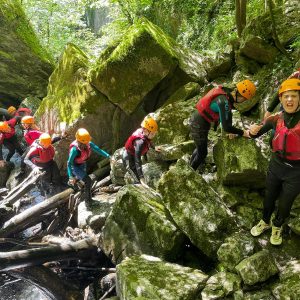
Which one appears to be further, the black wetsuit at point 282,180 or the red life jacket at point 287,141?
the black wetsuit at point 282,180

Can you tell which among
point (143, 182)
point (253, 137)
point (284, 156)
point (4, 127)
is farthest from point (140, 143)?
point (4, 127)

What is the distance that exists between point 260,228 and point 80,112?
24.0 ft

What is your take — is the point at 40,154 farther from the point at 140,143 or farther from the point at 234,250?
the point at 234,250

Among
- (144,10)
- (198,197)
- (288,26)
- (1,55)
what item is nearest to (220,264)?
(198,197)

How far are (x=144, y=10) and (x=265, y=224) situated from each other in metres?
12.7

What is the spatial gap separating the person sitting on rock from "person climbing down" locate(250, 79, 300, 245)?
20.4ft

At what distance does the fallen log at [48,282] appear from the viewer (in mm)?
7082

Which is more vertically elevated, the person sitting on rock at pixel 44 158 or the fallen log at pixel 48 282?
the person sitting on rock at pixel 44 158

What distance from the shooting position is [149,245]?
621 cm

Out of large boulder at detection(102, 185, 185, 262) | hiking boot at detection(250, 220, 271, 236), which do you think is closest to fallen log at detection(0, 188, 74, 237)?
large boulder at detection(102, 185, 185, 262)

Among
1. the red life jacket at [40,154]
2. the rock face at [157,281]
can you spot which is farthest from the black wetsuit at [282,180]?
the red life jacket at [40,154]

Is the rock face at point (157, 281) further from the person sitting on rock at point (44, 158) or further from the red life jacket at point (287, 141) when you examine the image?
the person sitting on rock at point (44, 158)

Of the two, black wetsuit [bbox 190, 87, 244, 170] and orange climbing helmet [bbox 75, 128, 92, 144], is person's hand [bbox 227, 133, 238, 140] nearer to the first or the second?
black wetsuit [bbox 190, 87, 244, 170]

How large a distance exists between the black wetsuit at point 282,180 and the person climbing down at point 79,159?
4340 mm
